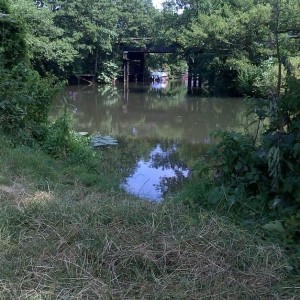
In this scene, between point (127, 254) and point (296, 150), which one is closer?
point (127, 254)

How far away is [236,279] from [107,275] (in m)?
0.71

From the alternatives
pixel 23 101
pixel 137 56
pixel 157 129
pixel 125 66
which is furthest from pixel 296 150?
pixel 137 56

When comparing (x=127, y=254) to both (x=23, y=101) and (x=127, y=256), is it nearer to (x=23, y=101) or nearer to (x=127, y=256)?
(x=127, y=256)

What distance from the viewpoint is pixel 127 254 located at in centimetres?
264

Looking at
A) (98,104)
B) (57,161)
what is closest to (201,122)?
(98,104)

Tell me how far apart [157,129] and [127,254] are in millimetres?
12240

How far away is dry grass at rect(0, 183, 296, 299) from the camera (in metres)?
2.38

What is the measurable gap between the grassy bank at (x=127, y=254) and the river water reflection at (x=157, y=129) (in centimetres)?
202

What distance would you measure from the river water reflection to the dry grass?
2.06 m

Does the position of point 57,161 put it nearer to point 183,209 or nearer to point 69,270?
point 183,209

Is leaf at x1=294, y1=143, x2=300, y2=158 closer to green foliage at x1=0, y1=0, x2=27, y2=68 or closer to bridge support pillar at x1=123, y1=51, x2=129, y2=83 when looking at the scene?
green foliage at x1=0, y1=0, x2=27, y2=68

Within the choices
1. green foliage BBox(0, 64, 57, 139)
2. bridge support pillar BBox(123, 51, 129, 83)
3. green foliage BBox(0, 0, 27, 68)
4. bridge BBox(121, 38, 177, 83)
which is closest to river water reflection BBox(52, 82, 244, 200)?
green foliage BBox(0, 0, 27, 68)

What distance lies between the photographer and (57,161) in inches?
243

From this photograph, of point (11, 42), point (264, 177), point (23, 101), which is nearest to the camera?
point (264, 177)
